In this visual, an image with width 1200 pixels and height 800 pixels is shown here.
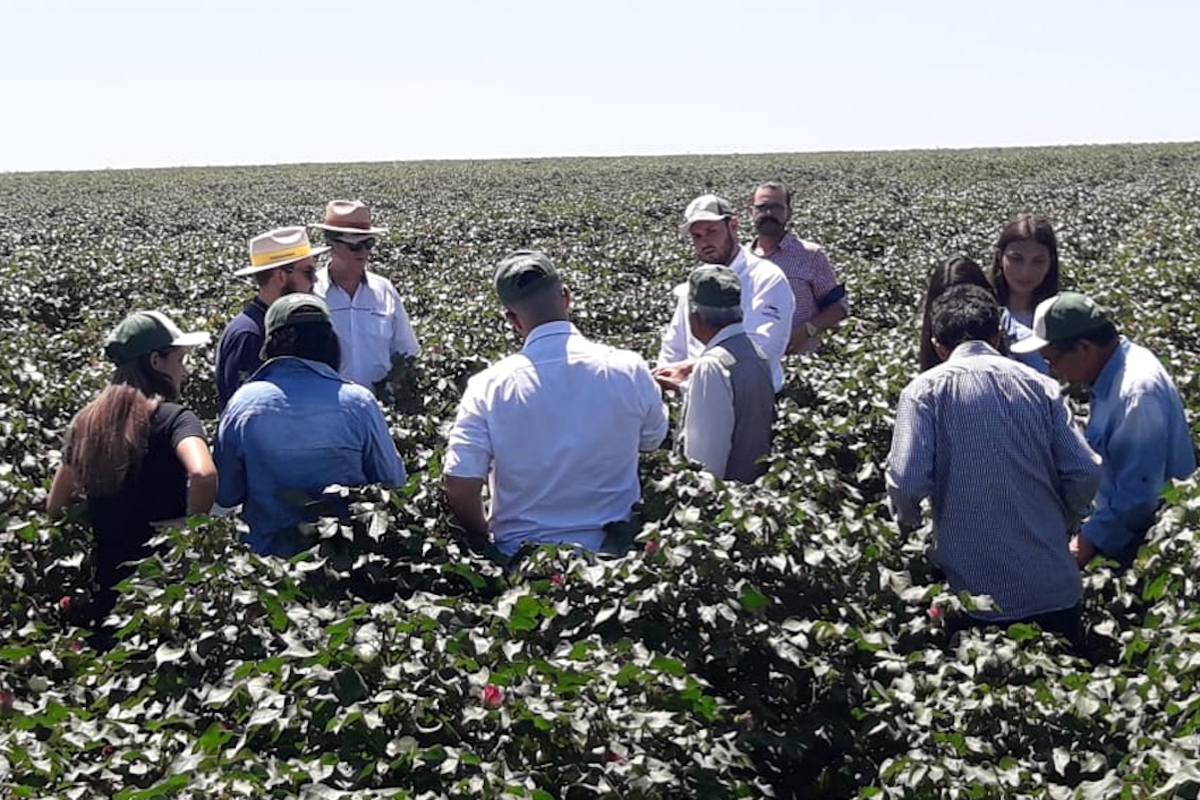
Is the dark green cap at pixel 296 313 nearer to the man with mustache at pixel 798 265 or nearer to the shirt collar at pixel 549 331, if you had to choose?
the shirt collar at pixel 549 331

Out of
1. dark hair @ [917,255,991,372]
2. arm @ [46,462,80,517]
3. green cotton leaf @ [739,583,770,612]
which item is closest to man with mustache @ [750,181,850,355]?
dark hair @ [917,255,991,372]

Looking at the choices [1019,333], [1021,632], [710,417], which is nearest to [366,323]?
[710,417]

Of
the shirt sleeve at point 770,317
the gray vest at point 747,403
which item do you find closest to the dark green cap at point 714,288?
the gray vest at point 747,403

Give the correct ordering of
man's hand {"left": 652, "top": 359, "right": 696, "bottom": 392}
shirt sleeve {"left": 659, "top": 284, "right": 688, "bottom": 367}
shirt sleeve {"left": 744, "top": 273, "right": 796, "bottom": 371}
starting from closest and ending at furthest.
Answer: man's hand {"left": 652, "top": 359, "right": 696, "bottom": 392}, shirt sleeve {"left": 659, "top": 284, "right": 688, "bottom": 367}, shirt sleeve {"left": 744, "top": 273, "right": 796, "bottom": 371}

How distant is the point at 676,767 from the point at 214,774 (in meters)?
1.06

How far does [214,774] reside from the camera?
2.78 meters

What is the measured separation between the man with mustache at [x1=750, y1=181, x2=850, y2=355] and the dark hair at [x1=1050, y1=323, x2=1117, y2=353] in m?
2.94

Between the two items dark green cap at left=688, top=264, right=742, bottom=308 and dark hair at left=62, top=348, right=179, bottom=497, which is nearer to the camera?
dark hair at left=62, top=348, right=179, bottom=497

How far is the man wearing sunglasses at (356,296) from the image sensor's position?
6.65m

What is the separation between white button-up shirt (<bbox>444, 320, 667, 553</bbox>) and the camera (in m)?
4.38

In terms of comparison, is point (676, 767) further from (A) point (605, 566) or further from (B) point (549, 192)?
(B) point (549, 192)

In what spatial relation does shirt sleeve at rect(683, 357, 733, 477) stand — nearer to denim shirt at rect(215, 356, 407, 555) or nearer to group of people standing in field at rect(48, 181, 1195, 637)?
group of people standing in field at rect(48, 181, 1195, 637)

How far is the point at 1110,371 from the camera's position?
465cm

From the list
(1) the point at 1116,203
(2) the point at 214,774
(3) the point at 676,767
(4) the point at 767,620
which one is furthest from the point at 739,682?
(1) the point at 1116,203
